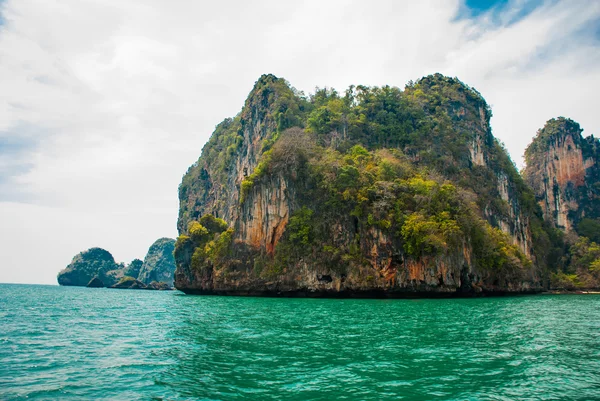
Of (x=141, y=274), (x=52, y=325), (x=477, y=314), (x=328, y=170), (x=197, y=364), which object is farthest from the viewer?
(x=141, y=274)

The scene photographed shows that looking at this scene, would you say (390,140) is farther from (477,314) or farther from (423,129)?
(477,314)

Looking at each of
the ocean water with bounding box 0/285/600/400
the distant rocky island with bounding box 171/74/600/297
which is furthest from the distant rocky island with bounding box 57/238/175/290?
the ocean water with bounding box 0/285/600/400

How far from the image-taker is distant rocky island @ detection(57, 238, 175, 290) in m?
121

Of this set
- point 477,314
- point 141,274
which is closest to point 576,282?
point 477,314

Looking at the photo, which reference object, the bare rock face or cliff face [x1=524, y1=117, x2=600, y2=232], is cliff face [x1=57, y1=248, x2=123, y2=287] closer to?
the bare rock face

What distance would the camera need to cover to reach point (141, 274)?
413ft

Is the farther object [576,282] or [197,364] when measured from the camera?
[576,282]

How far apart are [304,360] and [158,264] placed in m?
122

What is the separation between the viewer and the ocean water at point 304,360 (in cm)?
939

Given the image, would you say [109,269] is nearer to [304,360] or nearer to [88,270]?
[88,270]

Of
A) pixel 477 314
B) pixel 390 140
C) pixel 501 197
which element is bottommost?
pixel 477 314

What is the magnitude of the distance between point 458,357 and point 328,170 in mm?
35964

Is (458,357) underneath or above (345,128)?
underneath

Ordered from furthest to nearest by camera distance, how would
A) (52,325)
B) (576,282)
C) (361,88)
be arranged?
(361,88) < (576,282) < (52,325)
